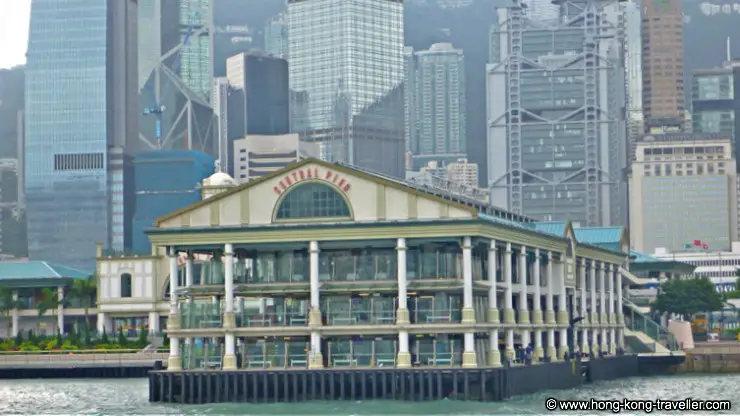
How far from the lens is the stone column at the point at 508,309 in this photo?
396ft

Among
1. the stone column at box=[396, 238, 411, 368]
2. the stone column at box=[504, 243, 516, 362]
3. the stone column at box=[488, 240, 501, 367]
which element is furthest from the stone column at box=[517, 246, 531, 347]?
the stone column at box=[396, 238, 411, 368]

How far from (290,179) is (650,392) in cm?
3295

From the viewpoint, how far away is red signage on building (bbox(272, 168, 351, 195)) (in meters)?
115

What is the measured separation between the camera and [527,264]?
133875 millimetres

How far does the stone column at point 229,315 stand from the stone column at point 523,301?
21.8 metres

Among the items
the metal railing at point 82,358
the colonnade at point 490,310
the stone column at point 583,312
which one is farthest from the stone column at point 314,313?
the metal railing at point 82,358

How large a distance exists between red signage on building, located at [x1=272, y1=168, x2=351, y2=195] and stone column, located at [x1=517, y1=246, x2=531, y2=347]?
17.2 metres

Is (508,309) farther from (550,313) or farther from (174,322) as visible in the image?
Result: (174,322)

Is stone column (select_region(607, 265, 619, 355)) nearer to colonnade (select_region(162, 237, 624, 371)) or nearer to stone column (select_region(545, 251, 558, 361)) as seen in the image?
colonnade (select_region(162, 237, 624, 371))

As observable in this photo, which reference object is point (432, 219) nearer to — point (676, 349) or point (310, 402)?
point (310, 402)

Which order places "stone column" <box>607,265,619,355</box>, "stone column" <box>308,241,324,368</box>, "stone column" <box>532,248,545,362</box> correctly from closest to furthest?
"stone column" <box>308,241,324,368</box>
"stone column" <box>532,248,545,362</box>
"stone column" <box>607,265,619,355</box>

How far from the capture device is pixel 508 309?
400ft

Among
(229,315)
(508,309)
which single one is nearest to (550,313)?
(508,309)

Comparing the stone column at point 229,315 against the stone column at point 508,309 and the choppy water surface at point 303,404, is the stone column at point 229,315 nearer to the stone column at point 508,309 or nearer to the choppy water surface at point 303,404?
the choppy water surface at point 303,404
